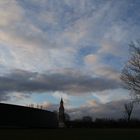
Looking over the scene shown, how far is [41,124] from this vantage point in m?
79.9

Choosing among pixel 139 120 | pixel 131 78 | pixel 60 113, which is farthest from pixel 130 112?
pixel 131 78

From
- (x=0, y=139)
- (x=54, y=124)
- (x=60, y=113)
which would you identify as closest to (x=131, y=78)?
(x=0, y=139)

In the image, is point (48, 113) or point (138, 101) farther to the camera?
point (48, 113)

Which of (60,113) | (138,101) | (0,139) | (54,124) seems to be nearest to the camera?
(0,139)

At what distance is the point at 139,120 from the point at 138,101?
6933 cm

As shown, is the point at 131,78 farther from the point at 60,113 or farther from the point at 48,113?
the point at 60,113

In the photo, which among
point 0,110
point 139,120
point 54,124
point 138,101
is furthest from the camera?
point 139,120

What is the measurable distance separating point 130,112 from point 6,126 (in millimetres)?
78668

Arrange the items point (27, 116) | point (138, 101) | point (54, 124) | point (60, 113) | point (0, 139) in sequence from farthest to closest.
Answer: point (60, 113) < point (54, 124) < point (27, 116) < point (138, 101) < point (0, 139)

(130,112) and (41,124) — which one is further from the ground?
(130,112)

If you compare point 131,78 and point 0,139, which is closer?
point 0,139

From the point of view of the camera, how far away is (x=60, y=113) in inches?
5162

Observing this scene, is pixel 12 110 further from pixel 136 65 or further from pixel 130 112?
pixel 130 112

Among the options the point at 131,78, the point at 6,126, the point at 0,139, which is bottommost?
the point at 0,139
